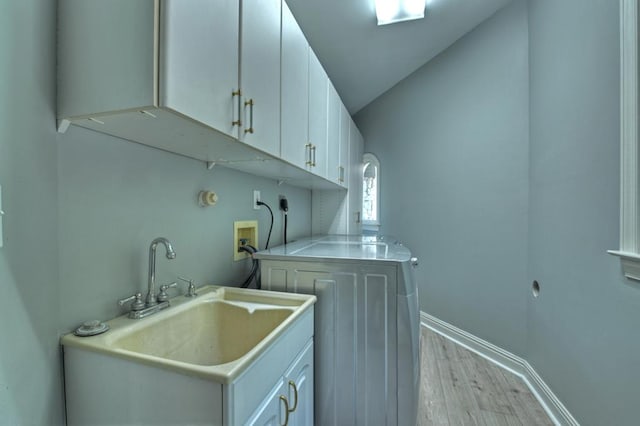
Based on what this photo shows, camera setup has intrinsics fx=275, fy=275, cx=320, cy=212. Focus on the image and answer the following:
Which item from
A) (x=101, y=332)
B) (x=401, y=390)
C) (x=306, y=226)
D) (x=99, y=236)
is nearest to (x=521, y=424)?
(x=401, y=390)

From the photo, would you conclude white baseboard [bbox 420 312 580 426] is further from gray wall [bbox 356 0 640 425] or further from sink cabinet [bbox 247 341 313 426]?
sink cabinet [bbox 247 341 313 426]

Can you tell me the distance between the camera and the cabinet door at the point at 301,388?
0.95 metres

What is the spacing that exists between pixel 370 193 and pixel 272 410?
2949mm

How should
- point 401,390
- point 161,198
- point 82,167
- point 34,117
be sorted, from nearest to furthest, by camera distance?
point 34,117
point 82,167
point 161,198
point 401,390

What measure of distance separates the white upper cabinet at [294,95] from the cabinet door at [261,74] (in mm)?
71

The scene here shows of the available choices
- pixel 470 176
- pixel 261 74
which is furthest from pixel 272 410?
pixel 470 176

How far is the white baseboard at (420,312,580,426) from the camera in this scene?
1.61 meters

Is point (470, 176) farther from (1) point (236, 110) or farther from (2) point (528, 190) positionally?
(1) point (236, 110)

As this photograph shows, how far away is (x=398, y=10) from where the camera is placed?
207 centimetres

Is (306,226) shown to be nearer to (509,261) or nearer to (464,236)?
(464,236)

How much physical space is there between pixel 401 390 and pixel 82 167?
147 cm

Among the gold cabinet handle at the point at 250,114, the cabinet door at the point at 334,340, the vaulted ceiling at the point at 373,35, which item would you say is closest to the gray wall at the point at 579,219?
the vaulted ceiling at the point at 373,35

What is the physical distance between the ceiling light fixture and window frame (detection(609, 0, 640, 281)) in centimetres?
121

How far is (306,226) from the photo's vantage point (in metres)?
2.59
